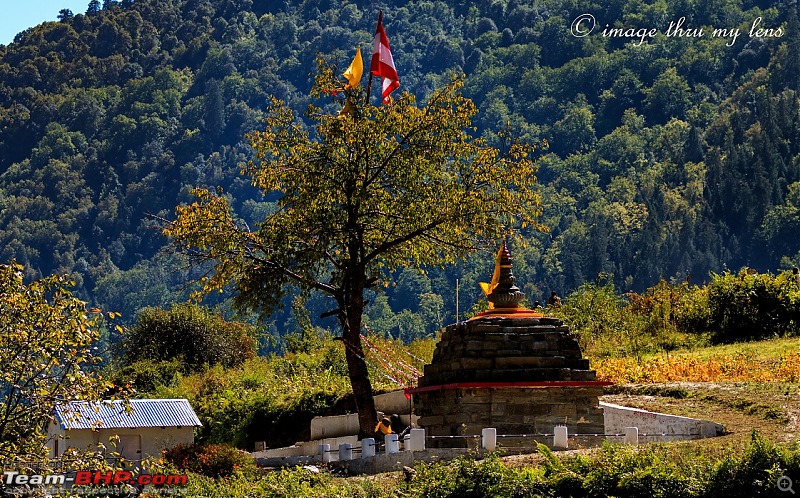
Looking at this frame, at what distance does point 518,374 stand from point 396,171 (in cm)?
728

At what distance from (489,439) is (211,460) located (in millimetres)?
6639

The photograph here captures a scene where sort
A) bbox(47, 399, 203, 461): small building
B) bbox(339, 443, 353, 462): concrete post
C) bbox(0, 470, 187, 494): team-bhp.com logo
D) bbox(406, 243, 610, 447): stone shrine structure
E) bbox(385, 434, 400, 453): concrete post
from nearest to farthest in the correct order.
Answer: bbox(0, 470, 187, 494): team-bhp.com logo → bbox(385, 434, 400, 453): concrete post → bbox(406, 243, 610, 447): stone shrine structure → bbox(339, 443, 353, 462): concrete post → bbox(47, 399, 203, 461): small building

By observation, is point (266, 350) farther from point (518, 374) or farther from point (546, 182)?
point (518, 374)

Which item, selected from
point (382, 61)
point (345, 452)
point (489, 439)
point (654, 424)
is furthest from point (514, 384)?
point (382, 61)

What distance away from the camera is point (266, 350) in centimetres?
16162

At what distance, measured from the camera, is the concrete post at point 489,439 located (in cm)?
2978

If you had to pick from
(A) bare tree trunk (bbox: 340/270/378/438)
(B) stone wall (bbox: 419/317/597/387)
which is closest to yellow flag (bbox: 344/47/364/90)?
(A) bare tree trunk (bbox: 340/270/378/438)

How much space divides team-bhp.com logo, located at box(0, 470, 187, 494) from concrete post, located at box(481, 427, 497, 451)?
21.7 feet

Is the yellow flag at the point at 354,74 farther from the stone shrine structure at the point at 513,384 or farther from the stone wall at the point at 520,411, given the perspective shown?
the stone wall at the point at 520,411

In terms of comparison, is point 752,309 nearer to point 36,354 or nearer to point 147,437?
point 147,437

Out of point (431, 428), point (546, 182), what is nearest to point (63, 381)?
point (431, 428)

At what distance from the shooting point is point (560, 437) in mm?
29859

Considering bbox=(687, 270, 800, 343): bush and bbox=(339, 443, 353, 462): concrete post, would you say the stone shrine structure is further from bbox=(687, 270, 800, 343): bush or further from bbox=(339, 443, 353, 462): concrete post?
bbox=(687, 270, 800, 343): bush

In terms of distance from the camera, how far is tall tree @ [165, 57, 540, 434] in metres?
36.2
